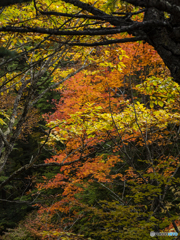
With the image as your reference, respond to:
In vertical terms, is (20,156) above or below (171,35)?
below

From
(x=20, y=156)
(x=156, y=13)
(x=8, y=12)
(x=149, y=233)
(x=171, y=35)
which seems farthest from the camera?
(x=20, y=156)

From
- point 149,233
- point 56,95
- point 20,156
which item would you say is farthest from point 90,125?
point 56,95

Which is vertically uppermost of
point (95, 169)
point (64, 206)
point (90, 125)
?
point (90, 125)

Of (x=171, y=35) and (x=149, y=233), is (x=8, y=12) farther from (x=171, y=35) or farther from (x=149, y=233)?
(x=149, y=233)

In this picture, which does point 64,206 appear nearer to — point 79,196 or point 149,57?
point 79,196

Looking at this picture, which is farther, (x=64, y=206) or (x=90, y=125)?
(x=64, y=206)

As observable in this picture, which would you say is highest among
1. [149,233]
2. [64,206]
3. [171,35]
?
[171,35]

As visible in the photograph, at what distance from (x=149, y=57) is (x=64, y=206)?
754 centimetres

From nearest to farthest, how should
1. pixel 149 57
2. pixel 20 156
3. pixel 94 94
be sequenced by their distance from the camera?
pixel 149 57, pixel 94 94, pixel 20 156

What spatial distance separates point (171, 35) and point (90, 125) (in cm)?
265

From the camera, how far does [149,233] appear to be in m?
3.04

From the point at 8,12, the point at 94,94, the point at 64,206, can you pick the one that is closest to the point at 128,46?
the point at 94,94

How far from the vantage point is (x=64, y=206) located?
863 centimetres

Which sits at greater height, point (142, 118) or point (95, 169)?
point (142, 118)
